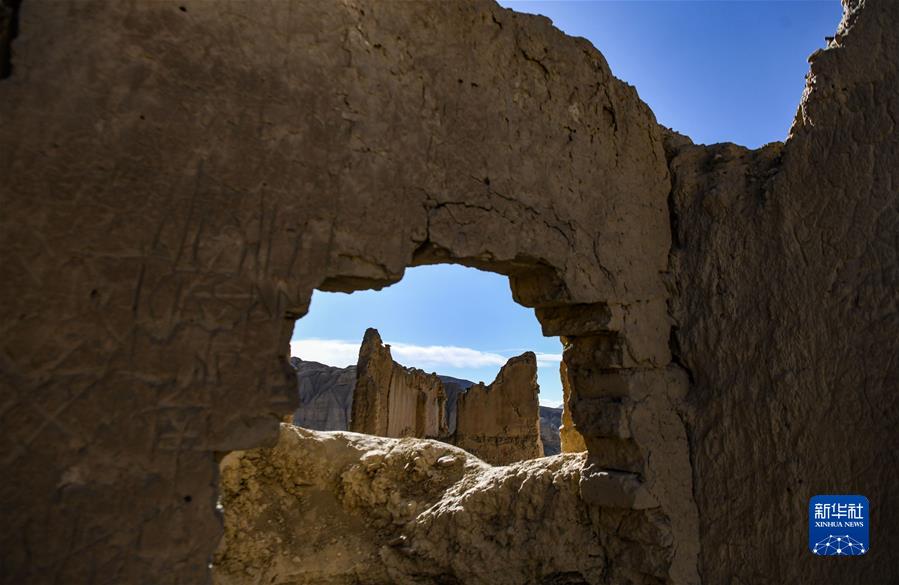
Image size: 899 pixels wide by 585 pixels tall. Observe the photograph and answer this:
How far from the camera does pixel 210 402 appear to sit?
6.10ft

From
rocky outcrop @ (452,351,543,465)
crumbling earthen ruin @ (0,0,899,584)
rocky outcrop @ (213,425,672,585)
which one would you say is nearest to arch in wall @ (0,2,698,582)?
crumbling earthen ruin @ (0,0,899,584)

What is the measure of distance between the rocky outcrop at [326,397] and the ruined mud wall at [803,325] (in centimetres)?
2531

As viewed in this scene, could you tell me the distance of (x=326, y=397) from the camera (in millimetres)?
28094

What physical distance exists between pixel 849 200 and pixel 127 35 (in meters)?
3.55

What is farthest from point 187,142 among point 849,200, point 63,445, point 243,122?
point 849,200

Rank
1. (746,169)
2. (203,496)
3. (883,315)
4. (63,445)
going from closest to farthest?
(63,445) → (203,496) → (883,315) → (746,169)

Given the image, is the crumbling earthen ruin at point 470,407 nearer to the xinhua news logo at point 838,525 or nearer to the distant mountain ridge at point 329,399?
the xinhua news logo at point 838,525

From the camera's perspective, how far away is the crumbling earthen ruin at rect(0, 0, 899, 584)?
1.68 meters

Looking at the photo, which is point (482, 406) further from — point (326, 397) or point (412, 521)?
point (326, 397)

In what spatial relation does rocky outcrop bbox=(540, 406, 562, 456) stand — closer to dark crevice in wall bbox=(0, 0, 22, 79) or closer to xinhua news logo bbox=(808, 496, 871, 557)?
xinhua news logo bbox=(808, 496, 871, 557)

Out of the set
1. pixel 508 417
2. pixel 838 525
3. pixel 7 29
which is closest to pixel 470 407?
pixel 508 417

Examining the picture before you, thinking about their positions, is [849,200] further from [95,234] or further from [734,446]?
[95,234]

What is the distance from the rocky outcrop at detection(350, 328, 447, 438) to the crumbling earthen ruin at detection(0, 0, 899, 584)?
760 centimetres

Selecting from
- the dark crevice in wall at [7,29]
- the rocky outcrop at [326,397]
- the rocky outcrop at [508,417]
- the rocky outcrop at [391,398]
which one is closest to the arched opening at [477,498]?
the dark crevice in wall at [7,29]
